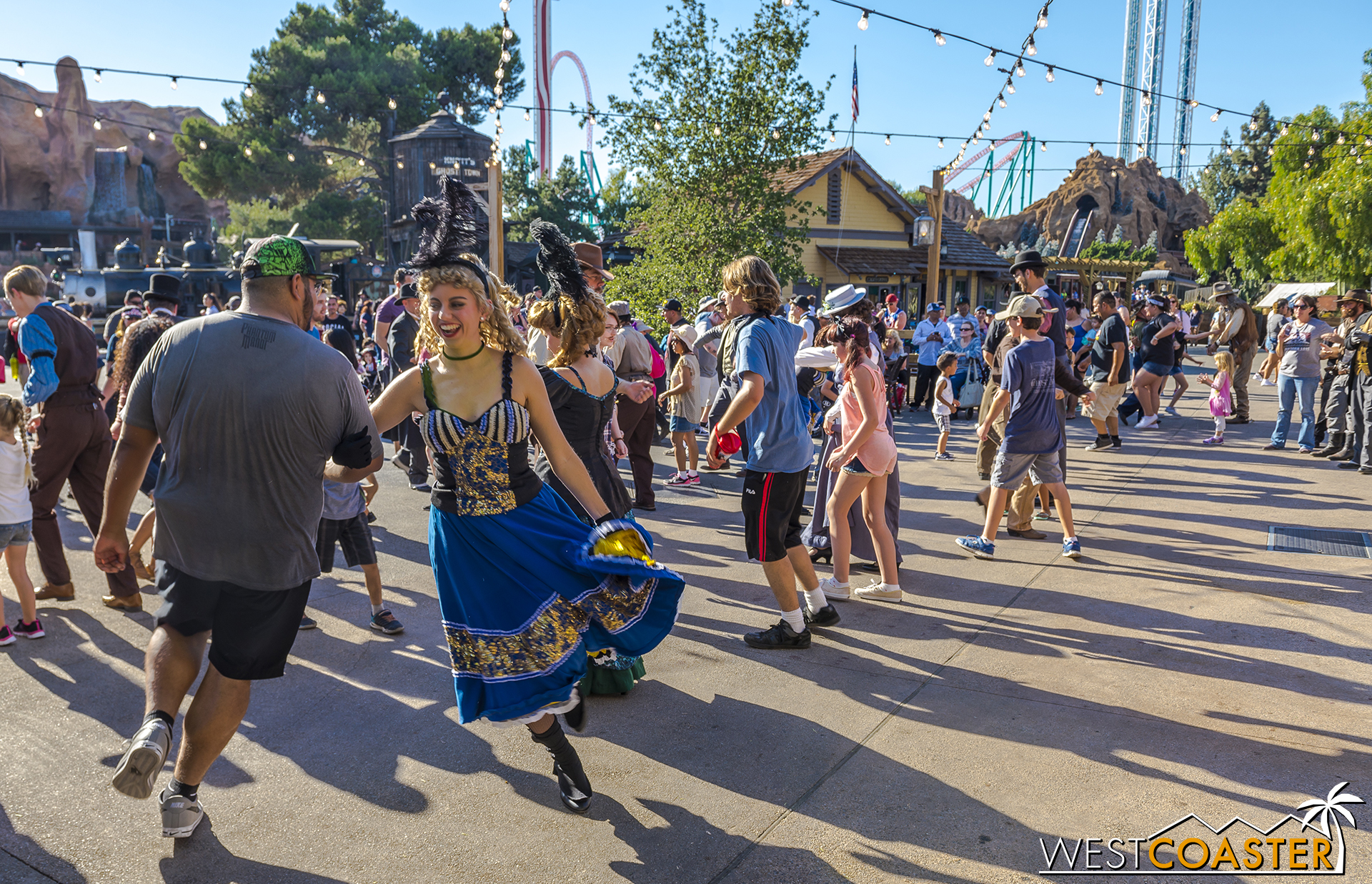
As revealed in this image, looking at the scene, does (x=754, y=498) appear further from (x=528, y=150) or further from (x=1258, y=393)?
(x=528, y=150)

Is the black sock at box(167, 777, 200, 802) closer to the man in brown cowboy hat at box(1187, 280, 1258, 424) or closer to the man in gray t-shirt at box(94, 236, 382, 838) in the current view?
the man in gray t-shirt at box(94, 236, 382, 838)

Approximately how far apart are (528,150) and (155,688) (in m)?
38.7

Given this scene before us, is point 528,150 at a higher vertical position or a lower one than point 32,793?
higher

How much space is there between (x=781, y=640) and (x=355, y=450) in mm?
2464

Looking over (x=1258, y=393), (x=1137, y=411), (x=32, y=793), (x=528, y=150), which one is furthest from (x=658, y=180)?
(x=528, y=150)

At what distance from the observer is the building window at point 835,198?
26.1 m

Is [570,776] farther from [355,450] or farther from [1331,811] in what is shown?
[1331,811]

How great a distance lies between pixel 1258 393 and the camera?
1661 centimetres

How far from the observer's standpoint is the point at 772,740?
3.57 m

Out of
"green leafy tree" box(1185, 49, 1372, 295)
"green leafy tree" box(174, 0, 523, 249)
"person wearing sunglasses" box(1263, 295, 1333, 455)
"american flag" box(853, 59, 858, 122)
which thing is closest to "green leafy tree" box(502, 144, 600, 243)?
"green leafy tree" box(174, 0, 523, 249)

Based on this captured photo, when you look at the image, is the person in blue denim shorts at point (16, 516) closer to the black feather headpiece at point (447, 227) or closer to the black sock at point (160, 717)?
the black sock at point (160, 717)

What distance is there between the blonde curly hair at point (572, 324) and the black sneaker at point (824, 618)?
1890 mm

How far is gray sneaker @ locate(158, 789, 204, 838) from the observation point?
2.85 metres

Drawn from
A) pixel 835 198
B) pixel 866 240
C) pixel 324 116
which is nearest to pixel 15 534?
pixel 835 198
